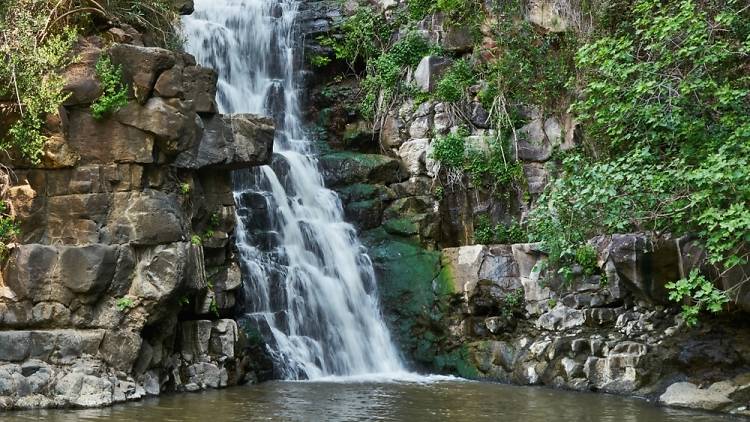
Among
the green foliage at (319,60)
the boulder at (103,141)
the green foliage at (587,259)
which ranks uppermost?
the green foliage at (319,60)

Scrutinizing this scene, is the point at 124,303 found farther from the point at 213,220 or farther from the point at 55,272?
the point at 213,220

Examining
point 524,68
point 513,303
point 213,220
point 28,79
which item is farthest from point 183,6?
point 513,303

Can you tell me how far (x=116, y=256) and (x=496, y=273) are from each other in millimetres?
7838

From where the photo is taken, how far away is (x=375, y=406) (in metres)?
12.7

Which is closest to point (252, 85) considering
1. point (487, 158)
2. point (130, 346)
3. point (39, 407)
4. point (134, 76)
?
point (487, 158)

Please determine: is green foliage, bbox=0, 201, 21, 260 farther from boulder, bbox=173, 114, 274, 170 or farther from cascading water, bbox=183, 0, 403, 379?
cascading water, bbox=183, 0, 403, 379

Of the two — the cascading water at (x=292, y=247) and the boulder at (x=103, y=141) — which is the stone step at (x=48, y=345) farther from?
the cascading water at (x=292, y=247)

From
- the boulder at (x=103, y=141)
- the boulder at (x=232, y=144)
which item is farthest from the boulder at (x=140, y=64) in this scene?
the boulder at (x=232, y=144)

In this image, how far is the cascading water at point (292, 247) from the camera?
16.7 m

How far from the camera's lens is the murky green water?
11680 mm

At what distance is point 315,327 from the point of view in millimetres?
16938

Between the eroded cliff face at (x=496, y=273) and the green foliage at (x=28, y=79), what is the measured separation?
7742 mm

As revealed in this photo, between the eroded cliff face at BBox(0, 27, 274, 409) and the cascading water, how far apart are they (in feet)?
5.41

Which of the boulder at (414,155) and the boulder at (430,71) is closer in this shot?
the boulder at (414,155)
